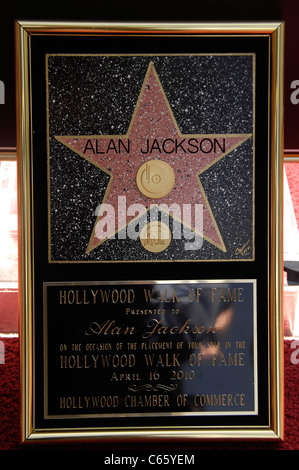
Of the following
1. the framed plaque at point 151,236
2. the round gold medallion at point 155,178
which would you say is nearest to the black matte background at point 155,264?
the framed plaque at point 151,236

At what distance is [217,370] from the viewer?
1.14 meters

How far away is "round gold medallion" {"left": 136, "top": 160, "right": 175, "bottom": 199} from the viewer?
1128 millimetres

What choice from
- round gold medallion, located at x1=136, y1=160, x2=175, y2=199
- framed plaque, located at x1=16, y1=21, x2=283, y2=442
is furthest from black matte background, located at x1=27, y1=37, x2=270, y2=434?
round gold medallion, located at x1=136, y1=160, x2=175, y2=199

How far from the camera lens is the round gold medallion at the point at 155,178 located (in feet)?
3.70

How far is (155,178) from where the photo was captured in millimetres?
1131

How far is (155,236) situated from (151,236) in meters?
0.01

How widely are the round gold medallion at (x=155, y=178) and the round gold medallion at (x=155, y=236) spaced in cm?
10
